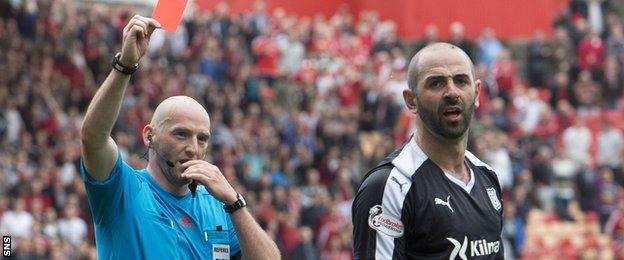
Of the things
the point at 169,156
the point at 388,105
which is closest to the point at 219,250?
the point at 169,156

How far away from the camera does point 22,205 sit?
16969 mm

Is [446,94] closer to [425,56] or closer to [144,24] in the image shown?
[425,56]

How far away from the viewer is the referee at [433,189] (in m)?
5.28

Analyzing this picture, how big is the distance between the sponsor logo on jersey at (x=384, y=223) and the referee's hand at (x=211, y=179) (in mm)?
595

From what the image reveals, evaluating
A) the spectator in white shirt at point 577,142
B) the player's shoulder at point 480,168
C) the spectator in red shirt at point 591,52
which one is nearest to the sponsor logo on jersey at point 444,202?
the player's shoulder at point 480,168

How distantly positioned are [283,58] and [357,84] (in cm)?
190

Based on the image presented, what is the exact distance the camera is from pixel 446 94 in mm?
5414

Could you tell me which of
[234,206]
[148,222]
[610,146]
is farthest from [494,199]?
[610,146]

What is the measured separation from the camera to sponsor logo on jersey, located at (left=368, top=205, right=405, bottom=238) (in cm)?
523

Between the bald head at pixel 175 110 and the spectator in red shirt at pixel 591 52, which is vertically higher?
the spectator in red shirt at pixel 591 52

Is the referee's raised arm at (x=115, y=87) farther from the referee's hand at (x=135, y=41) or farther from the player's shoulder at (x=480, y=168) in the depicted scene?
the player's shoulder at (x=480, y=168)

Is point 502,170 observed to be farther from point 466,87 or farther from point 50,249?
point 466,87

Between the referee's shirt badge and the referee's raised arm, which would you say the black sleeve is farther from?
the referee's raised arm

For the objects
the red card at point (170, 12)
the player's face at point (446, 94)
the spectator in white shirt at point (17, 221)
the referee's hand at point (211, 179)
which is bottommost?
the referee's hand at point (211, 179)
